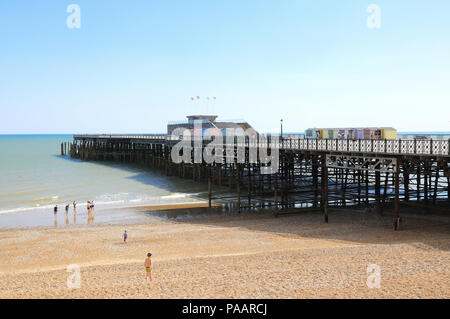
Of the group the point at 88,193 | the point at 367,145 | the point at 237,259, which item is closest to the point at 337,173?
the point at 367,145

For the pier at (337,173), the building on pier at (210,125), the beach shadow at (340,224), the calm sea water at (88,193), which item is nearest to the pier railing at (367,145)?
the pier at (337,173)

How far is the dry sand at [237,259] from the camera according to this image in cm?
1060

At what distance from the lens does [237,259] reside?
13.4 m

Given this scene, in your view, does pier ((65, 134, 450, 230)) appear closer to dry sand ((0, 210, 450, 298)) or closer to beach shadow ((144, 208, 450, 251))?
beach shadow ((144, 208, 450, 251))

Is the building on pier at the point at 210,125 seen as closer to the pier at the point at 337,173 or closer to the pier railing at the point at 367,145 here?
the pier at the point at 337,173

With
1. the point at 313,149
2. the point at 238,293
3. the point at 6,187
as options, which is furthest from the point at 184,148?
the point at 238,293

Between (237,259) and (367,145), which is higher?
(367,145)

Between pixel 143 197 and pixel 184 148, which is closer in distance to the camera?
pixel 143 197

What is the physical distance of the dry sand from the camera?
10.6 meters

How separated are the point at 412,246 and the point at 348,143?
20.5 feet

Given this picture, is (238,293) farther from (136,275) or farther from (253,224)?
(253,224)

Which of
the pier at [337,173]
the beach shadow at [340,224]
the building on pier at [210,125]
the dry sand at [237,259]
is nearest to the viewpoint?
the dry sand at [237,259]

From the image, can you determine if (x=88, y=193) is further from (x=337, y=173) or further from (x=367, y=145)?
(x=367, y=145)
